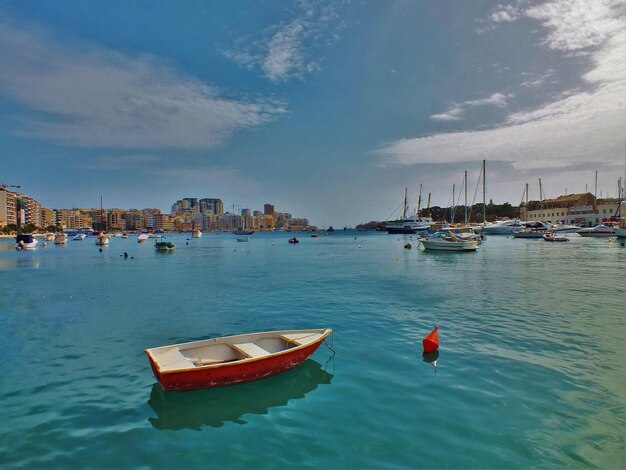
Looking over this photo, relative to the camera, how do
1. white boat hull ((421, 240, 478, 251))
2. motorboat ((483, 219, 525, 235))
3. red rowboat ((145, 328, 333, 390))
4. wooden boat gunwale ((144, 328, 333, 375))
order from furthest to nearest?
motorboat ((483, 219, 525, 235)) → white boat hull ((421, 240, 478, 251)) → red rowboat ((145, 328, 333, 390)) → wooden boat gunwale ((144, 328, 333, 375))

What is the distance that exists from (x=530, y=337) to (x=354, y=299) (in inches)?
428

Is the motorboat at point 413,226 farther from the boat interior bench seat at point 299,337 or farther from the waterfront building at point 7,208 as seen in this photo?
the waterfront building at point 7,208

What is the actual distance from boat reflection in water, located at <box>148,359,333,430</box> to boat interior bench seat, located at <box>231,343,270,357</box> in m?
0.75

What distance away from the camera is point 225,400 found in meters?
9.12

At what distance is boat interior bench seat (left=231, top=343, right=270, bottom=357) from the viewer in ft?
33.7

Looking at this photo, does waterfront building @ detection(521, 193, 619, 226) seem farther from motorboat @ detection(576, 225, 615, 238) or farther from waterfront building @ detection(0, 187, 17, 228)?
waterfront building @ detection(0, 187, 17, 228)

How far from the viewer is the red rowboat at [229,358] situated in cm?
895

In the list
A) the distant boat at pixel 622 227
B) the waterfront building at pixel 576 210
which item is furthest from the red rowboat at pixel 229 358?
the waterfront building at pixel 576 210

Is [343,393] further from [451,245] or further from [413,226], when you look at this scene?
[413,226]

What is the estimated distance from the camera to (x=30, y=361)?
12.4 meters

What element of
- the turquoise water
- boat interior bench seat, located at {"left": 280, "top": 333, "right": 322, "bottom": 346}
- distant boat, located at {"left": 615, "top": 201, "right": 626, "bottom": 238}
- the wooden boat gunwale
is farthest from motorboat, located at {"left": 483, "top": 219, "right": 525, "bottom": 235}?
the wooden boat gunwale

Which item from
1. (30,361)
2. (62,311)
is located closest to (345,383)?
(30,361)

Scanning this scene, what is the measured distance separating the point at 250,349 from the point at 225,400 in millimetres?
1819

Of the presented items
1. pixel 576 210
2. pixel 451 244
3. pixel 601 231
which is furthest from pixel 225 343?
pixel 576 210
